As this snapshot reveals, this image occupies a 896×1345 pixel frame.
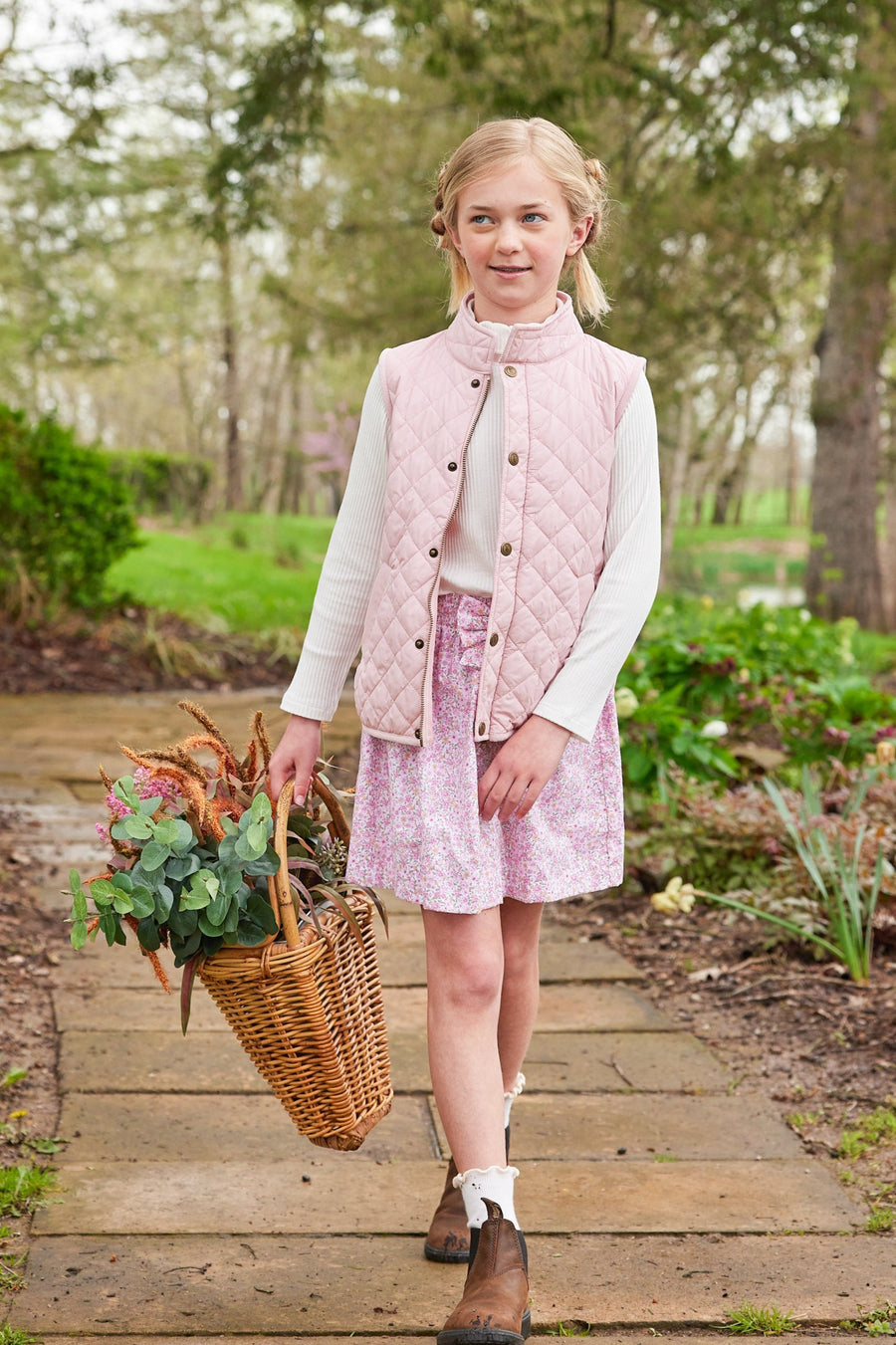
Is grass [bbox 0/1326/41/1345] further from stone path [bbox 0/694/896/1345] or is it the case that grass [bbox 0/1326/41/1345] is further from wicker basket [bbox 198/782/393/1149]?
wicker basket [bbox 198/782/393/1149]

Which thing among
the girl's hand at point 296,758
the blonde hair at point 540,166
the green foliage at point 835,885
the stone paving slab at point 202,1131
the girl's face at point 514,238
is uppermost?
the blonde hair at point 540,166

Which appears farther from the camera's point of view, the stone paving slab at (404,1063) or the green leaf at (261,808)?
the stone paving slab at (404,1063)

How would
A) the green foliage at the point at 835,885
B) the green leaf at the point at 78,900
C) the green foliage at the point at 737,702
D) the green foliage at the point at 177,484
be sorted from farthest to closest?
the green foliage at the point at 177,484
the green foliage at the point at 737,702
the green foliage at the point at 835,885
the green leaf at the point at 78,900

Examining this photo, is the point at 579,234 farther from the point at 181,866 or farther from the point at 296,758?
the point at 181,866

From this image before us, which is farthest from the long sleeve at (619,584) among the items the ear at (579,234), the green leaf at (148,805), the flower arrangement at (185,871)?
the green leaf at (148,805)

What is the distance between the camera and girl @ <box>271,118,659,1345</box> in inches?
77.0

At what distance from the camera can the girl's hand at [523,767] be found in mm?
1933

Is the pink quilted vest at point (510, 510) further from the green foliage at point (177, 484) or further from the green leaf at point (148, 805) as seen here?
the green foliage at point (177, 484)

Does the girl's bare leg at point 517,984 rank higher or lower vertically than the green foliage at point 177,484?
lower

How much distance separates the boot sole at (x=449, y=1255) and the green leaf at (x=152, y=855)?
797mm

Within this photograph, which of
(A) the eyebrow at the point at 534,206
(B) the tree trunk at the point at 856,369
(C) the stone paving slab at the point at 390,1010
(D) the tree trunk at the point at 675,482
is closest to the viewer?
(A) the eyebrow at the point at 534,206

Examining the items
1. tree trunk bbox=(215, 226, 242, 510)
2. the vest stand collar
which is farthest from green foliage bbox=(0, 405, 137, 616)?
tree trunk bbox=(215, 226, 242, 510)

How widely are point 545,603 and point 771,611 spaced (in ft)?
14.1

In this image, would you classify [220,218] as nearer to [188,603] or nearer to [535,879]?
[188,603]
